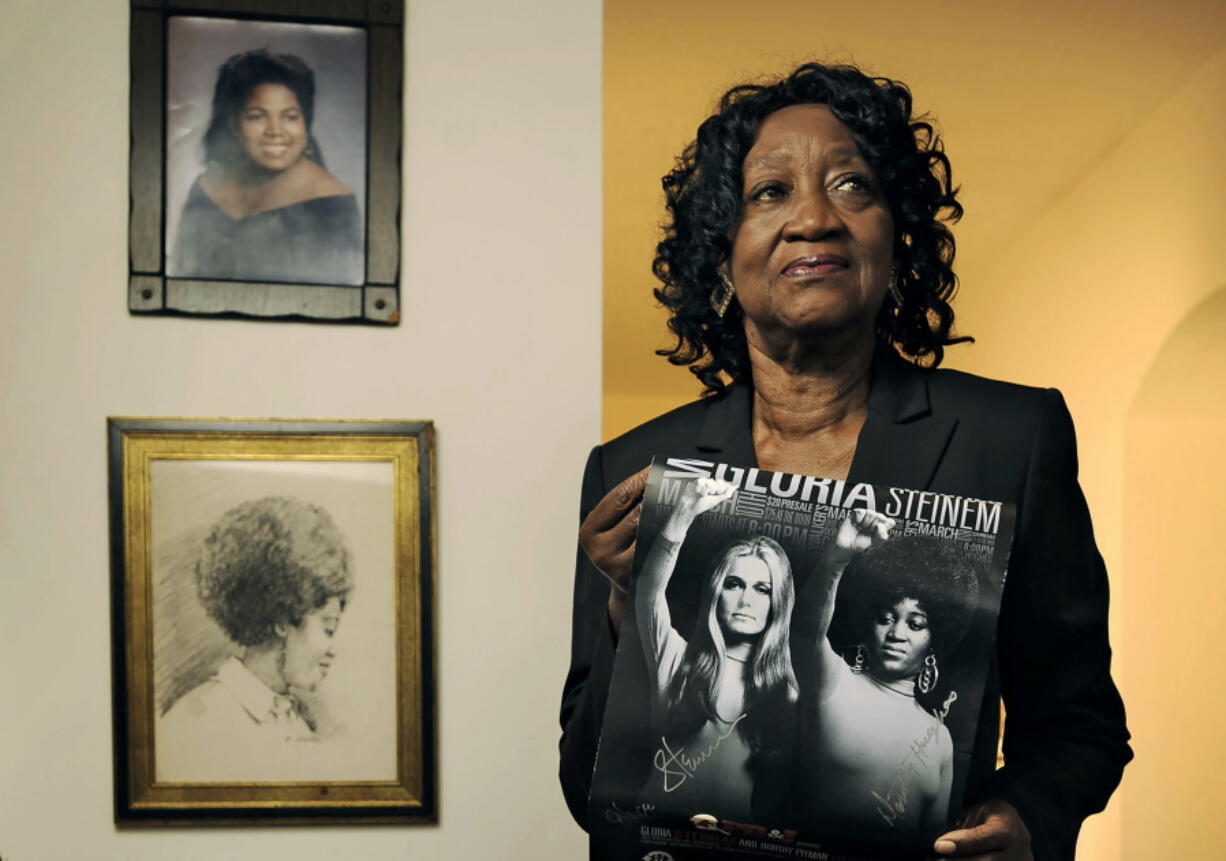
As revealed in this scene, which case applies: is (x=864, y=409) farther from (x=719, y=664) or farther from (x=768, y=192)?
(x=719, y=664)

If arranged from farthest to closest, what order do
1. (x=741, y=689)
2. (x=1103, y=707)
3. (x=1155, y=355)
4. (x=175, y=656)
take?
1. (x=1155, y=355)
2. (x=175, y=656)
3. (x=1103, y=707)
4. (x=741, y=689)

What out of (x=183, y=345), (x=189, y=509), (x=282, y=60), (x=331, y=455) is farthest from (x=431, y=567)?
(x=282, y=60)

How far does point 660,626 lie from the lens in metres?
1.11

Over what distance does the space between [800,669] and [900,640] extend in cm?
9

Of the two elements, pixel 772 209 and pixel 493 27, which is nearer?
pixel 772 209

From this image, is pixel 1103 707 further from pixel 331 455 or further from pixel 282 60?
pixel 282 60

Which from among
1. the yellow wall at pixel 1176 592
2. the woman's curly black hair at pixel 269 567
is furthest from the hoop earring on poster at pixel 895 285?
the yellow wall at pixel 1176 592

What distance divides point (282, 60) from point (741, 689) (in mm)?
1508

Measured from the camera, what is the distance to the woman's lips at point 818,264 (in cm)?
128

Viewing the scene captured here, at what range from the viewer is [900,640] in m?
1.06

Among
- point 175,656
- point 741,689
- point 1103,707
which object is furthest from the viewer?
point 175,656
